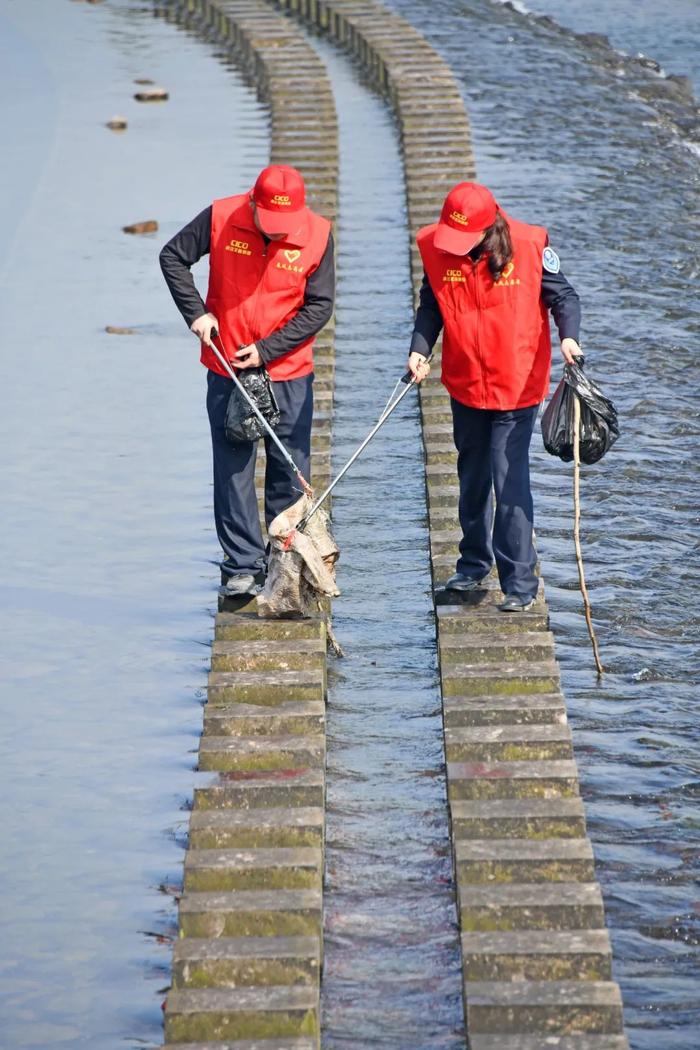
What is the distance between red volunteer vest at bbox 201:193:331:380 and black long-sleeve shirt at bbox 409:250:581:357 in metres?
0.46

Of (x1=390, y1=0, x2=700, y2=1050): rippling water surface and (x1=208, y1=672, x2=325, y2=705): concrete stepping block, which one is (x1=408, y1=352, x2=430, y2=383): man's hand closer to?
(x1=208, y1=672, x2=325, y2=705): concrete stepping block

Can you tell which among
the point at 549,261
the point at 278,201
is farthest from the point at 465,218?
the point at 278,201

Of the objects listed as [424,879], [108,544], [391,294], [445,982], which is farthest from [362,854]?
[391,294]

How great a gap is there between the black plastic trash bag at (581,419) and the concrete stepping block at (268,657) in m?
1.19

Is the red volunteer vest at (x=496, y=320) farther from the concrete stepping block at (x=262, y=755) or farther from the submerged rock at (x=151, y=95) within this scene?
the submerged rock at (x=151, y=95)

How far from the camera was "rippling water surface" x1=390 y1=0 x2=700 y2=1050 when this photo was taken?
20.1 ft

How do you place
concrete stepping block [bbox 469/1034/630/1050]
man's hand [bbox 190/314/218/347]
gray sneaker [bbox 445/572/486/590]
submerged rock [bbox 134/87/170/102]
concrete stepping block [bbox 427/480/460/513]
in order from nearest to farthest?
concrete stepping block [bbox 469/1034/630/1050]
man's hand [bbox 190/314/218/347]
gray sneaker [bbox 445/572/486/590]
concrete stepping block [bbox 427/480/460/513]
submerged rock [bbox 134/87/170/102]

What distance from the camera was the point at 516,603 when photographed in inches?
292

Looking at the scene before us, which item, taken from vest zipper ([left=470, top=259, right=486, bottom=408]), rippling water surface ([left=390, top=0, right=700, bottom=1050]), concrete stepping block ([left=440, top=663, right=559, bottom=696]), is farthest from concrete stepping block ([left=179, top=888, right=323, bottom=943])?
vest zipper ([left=470, top=259, right=486, bottom=408])

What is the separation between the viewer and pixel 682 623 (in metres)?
8.04

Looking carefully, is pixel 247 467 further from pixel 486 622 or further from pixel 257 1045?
pixel 257 1045

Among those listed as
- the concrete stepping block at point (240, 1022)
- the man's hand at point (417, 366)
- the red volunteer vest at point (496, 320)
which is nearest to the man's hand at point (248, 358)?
the man's hand at point (417, 366)

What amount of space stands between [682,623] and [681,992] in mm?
2640

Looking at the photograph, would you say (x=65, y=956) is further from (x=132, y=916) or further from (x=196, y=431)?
(x=196, y=431)
